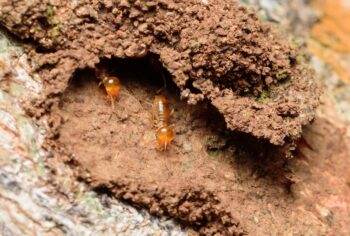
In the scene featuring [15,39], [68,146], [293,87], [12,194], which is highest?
[293,87]

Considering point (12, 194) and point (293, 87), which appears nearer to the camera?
point (12, 194)

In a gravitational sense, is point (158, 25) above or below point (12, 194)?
above

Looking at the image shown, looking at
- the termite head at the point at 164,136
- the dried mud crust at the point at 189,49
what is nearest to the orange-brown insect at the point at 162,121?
the termite head at the point at 164,136

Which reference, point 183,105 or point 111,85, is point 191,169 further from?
point 111,85

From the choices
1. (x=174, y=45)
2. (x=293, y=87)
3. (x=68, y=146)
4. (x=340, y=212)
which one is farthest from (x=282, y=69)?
(x=68, y=146)

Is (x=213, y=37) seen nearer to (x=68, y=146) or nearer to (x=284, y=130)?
(x=284, y=130)

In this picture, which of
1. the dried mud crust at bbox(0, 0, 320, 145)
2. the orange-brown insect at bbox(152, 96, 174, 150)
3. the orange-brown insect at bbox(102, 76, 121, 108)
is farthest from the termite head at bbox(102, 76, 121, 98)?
the orange-brown insect at bbox(152, 96, 174, 150)

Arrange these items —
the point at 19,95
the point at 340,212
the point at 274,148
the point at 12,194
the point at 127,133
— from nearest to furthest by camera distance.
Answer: the point at 12,194 → the point at 19,95 → the point at 127,133 → the point at 274,148 → the point at 340,212
